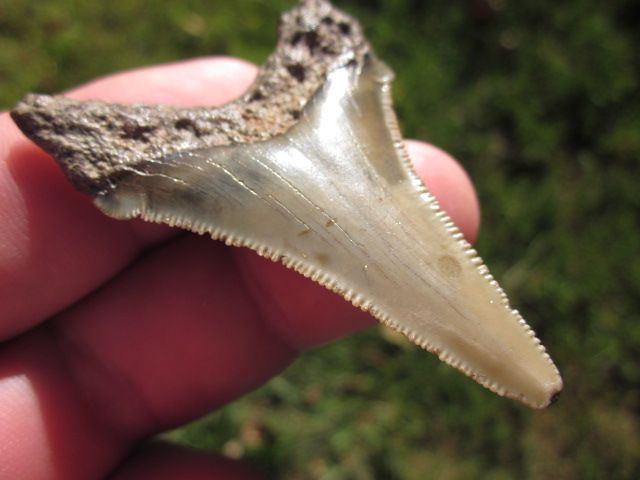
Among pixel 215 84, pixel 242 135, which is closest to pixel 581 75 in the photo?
pixel 215 84

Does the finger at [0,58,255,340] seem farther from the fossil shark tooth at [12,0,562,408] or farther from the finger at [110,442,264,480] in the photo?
the finger at [110,442,264,480]

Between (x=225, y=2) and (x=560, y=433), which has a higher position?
(x=225, y=2)

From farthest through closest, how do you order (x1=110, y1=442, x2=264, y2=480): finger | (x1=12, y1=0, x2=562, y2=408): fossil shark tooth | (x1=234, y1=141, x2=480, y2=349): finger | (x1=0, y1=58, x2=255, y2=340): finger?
1. (x1=234, y1=141, x2=480, y2=349): finger
2. (x1=110, y1=442, x2=264, y2=480): finger
3. (x1=0, y1=58, x2=255, y2=340): finger
4. (x1=12, y1=0, x2=562, y2=408): fossil shark tooth

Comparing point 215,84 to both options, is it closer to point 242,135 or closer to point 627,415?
point 242,135

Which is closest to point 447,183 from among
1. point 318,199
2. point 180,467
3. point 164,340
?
point 318,199

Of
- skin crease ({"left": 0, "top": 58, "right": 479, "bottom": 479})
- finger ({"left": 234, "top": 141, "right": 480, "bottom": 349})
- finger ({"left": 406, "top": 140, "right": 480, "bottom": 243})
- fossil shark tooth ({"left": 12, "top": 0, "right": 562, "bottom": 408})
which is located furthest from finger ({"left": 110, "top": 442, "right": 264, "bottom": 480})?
finger ({"left": 406, "top": 140, "right": 480, "bottom": 243})

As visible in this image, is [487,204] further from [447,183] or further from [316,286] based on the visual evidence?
[316,286]
